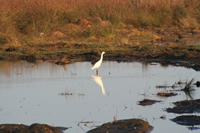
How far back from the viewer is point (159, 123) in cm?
660

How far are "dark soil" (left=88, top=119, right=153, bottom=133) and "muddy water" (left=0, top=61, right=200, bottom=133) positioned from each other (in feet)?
0.67

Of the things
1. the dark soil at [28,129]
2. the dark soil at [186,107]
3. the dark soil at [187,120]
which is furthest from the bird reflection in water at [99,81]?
the dark soil at [28,129]

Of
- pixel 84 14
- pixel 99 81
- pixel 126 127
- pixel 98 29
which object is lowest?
pixel 126 127

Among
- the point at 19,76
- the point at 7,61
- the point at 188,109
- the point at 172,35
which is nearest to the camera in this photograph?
the point at 188,109

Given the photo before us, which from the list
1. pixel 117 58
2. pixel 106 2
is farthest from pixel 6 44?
pixel 106 2

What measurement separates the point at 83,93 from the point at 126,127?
2908mm

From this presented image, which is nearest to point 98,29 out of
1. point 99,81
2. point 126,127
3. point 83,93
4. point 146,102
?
point 99,81

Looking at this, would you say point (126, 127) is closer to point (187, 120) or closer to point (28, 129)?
point (187, 120)

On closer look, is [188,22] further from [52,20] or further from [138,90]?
[138,90]

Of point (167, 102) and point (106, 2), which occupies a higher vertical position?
point (106, 2)

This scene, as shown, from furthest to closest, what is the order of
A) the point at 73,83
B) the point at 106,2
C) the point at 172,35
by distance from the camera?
the point at 106,2 < the point at 172,35 < the point at 73,83

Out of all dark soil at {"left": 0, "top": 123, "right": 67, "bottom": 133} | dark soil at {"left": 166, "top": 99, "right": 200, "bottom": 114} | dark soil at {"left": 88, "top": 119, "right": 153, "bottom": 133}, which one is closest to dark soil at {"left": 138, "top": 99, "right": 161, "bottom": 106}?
dark soil at {"left": 166, "top": 99, "right": 200, "bottom": 114}

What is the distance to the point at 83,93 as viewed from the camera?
8.94 meters

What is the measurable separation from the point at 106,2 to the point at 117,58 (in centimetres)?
924
